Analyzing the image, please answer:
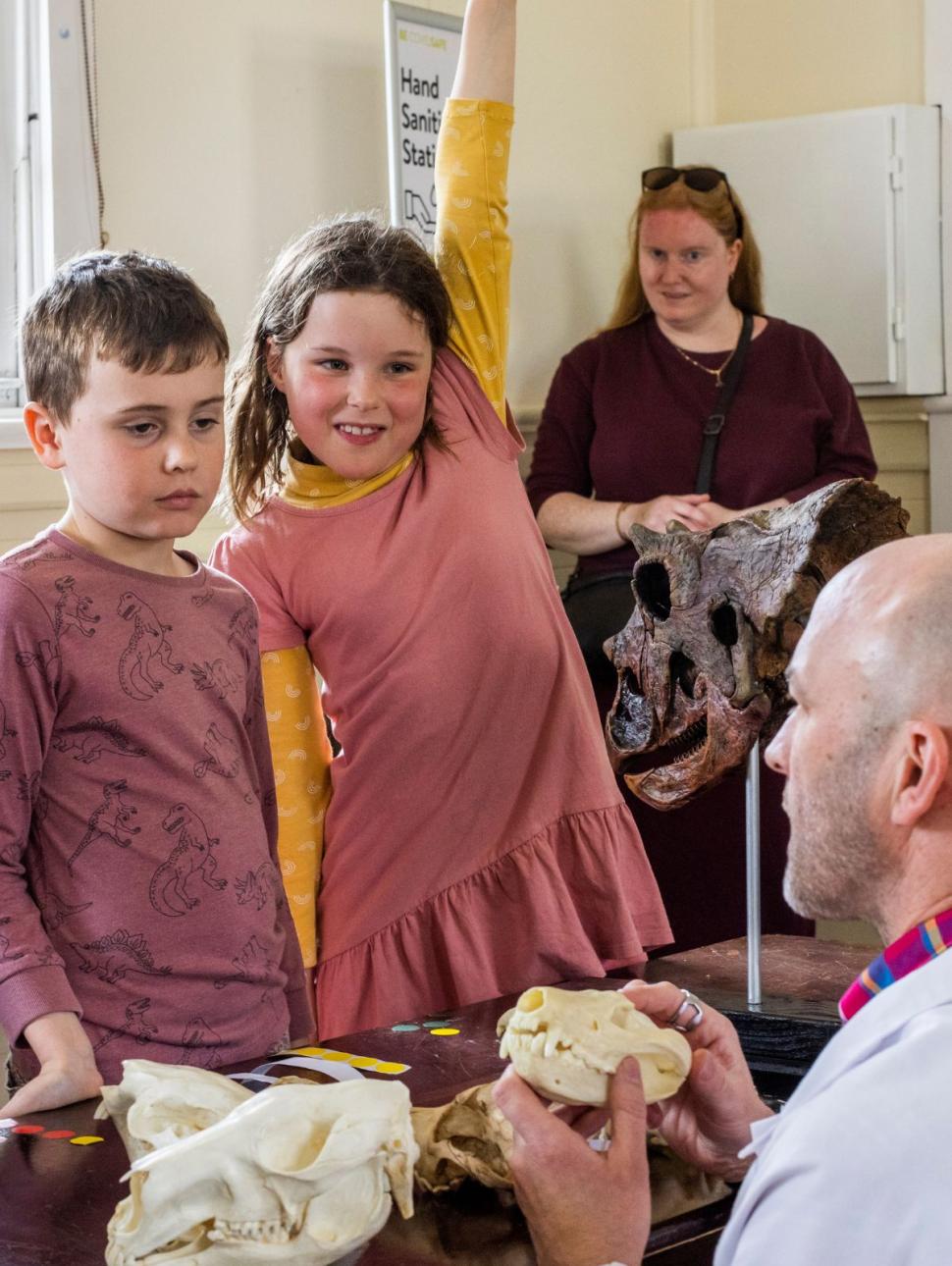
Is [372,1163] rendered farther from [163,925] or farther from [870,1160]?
[163,925]

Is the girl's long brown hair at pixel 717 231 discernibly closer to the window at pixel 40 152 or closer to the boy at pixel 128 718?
the window at pixel 40 152

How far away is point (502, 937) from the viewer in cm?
221

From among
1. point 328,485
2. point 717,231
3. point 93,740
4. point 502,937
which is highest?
point 717,231

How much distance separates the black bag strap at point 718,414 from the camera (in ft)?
12.8

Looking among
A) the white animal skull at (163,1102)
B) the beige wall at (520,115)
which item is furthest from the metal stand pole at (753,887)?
the beige wall at (520,115)

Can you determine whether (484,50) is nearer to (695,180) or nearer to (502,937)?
(502,937)

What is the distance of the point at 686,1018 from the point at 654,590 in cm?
72

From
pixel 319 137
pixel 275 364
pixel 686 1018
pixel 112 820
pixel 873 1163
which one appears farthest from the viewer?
pixel 319 137

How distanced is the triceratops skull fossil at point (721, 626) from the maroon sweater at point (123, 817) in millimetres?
533

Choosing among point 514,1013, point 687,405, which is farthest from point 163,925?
point 687,405

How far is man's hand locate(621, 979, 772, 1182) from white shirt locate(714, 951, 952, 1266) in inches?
12.9

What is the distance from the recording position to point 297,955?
193 centimetres

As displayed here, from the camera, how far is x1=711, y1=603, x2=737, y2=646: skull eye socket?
200cm

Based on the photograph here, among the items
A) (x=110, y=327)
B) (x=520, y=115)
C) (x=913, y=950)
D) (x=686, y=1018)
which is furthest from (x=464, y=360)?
(x=520, y=115)
